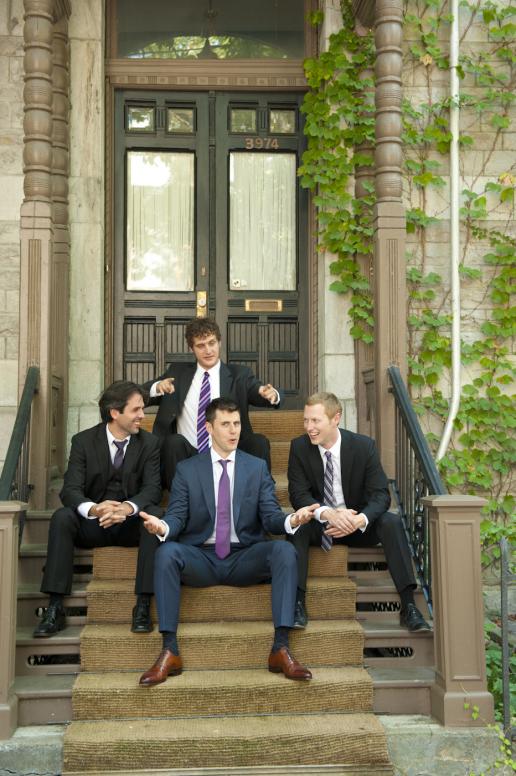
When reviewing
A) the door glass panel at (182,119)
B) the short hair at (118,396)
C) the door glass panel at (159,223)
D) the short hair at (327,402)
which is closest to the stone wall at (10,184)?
the door glass panel at (159,223)

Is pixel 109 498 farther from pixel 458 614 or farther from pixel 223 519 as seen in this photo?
pixel 458 614

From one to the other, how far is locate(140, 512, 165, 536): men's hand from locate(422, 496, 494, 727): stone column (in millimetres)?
1338

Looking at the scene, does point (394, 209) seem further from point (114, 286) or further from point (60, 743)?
point (60, 743)

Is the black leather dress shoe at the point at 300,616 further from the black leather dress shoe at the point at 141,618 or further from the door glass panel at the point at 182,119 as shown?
the door glass panel at the point at 182,119

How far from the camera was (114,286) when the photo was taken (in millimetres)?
7352

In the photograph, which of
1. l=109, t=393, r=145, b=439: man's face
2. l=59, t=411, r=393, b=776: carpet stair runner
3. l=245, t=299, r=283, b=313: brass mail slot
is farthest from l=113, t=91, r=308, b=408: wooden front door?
l=59, t=411, r=393, b=776: carpet stair runner

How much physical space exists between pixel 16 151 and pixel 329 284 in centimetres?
259

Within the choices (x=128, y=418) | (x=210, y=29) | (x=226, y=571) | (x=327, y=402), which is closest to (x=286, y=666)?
(x=226, y=571)

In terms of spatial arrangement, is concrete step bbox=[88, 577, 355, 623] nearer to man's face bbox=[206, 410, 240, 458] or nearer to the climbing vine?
man's face bbox=[206, 410, 240, 458]

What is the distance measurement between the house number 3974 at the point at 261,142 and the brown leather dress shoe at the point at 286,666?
175 inches

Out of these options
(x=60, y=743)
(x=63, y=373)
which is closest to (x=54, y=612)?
(x=60, y=743)

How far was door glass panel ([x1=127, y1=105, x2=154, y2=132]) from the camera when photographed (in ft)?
24.5

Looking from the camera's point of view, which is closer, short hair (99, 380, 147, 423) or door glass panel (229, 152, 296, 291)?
short hair (99, 380, 147, 423)

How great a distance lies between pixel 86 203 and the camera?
23.1ft
